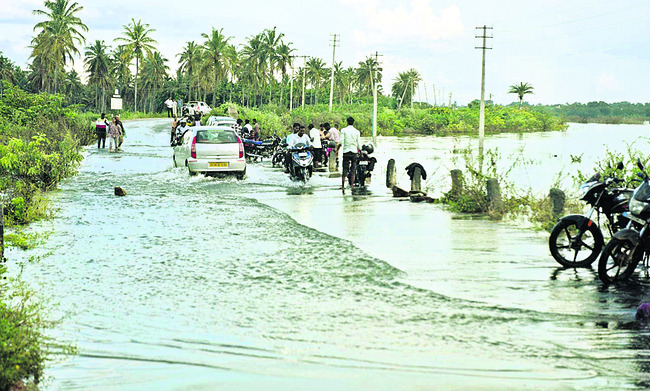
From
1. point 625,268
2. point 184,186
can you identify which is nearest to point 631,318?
point 625,268

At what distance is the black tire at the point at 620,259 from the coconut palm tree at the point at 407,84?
492 feet

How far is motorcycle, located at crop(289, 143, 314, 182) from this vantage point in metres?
23.5

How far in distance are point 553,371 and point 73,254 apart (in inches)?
293

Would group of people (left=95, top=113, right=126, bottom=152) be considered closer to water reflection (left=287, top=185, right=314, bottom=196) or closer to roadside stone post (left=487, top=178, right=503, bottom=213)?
water reflection (left=287, top=185, right=314, bottom=196)

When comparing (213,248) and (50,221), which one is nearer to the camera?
(213,248)

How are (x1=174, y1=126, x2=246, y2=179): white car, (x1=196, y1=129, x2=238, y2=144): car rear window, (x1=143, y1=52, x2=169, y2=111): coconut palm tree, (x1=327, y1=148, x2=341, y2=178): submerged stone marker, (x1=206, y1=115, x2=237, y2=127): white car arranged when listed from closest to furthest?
(x1=174, y1=126, x2=246, y2=179): white car → (x1=196, y1=129, x2=238, y2=144): car rear window → (x1=327, y1=148, x2=341, y2=178): submerged stone marker → (x1=206, y1=115, x2=237, y2=127): white car → (x1=143, y1=52, x2=169, y2=111): coconut palm tree

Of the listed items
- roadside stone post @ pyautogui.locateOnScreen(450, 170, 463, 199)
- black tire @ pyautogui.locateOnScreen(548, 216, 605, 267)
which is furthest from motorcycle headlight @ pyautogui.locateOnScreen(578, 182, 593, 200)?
roadside stone post @ pyautogui.locateOnScreen(450, 170, 463, 199)

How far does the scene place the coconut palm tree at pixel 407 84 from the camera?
163375mm

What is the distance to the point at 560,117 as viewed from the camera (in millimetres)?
147000

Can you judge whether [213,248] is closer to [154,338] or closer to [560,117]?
[154,338]

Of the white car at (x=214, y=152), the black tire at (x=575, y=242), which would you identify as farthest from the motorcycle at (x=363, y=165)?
the black tire at (x=575, y=242)

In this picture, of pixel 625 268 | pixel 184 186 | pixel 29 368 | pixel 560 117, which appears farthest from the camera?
pixel 560 117

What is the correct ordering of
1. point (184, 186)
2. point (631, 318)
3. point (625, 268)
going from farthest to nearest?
point (184, 186)
point (625, 268)
point (631, 318)

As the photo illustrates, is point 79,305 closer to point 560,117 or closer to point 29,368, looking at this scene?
point 29,368
